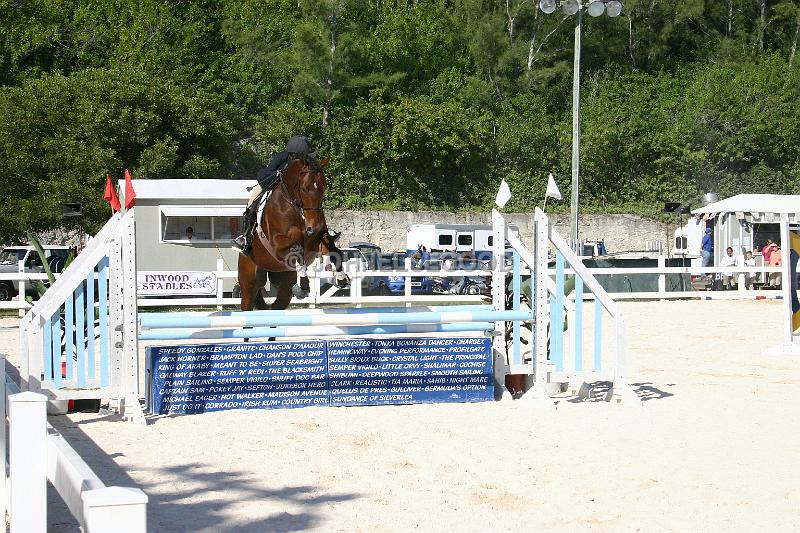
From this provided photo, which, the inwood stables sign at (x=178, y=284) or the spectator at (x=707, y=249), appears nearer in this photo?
the inwood stables sign at (x=178, y=284)

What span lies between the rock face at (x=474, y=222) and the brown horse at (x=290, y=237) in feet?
91.8

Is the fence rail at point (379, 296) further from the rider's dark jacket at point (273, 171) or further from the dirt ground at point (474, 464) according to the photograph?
the dirt ground at point (474, 464)

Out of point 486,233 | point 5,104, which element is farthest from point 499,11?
point 5,104

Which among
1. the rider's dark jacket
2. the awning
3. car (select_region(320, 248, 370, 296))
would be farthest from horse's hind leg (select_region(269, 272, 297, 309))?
the awning

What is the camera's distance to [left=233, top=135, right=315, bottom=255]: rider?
31.4 ft

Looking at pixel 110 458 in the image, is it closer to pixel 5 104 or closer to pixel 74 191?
pixel 74 191

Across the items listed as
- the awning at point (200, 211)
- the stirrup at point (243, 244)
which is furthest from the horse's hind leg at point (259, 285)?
the awning at point (200, 211)

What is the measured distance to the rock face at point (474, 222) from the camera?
128 ft

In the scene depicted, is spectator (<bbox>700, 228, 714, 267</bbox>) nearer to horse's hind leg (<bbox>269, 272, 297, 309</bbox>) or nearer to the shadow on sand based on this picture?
horse's hind leg (<bbox>269, 272, 297, 309</bbox>)

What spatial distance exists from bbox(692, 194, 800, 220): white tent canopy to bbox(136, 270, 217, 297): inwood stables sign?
53.6 feet

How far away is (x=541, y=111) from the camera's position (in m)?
46.4

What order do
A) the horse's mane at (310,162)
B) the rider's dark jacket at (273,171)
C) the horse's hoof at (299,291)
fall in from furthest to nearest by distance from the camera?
the horse's hoof at (299,291) → the rider's dark jacket at (273,171) → the horse's mane at (310,162)

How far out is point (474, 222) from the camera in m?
39.8

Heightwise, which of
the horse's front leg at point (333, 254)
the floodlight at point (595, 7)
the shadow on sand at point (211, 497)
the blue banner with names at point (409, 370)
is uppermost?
the floodlight at point (595, 7)
